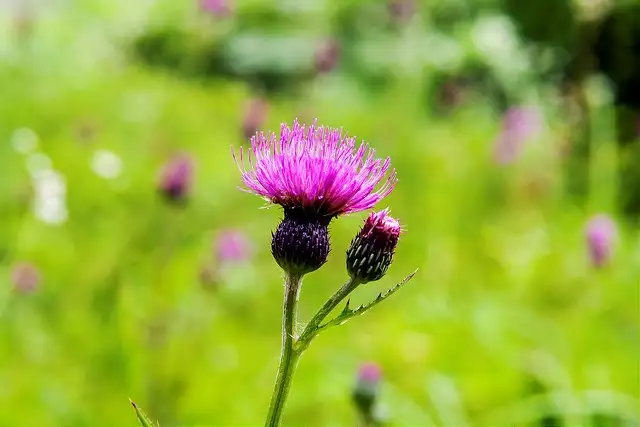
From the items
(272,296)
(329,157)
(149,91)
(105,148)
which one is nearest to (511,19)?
(149,91)

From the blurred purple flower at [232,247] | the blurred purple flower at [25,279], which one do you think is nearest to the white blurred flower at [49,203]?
the blurred purple flower at [25,279]

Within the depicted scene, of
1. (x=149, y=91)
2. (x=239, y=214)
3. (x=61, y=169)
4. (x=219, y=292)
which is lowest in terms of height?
(x=219, y=292)

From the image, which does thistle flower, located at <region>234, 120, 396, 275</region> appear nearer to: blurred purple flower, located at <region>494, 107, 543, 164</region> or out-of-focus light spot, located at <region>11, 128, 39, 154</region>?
out-of-focus light spot, located at <region>11, 128, 39, 154</region>

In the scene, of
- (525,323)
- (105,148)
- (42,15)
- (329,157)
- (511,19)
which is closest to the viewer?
(329,157)

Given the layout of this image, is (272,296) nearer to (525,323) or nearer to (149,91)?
(525,323)

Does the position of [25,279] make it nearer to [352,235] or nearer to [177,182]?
[177,182]

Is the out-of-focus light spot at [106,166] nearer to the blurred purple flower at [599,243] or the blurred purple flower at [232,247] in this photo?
the blurred purple flower at [232,247]

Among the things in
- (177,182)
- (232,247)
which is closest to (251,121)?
(232,247)
